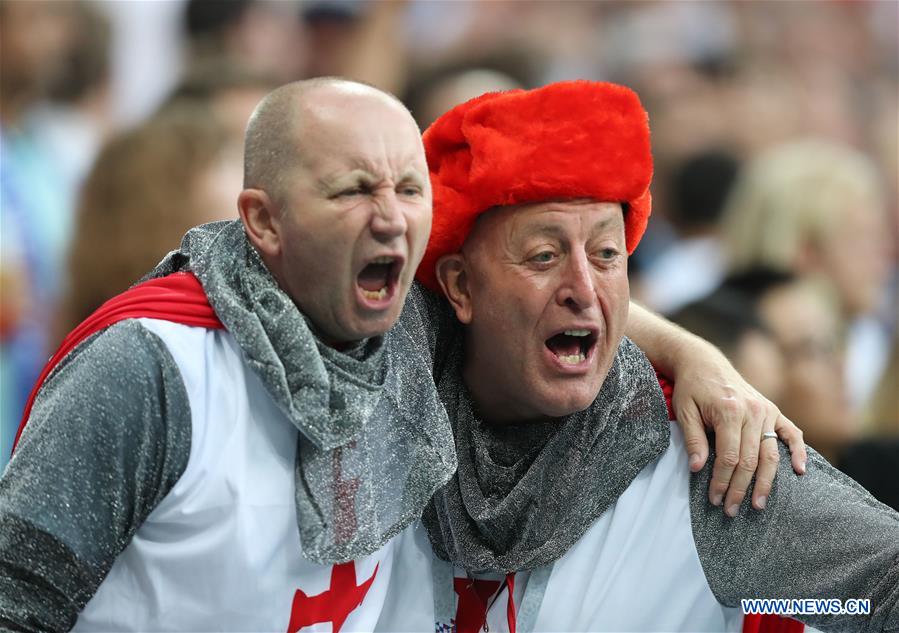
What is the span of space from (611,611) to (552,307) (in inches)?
23.1

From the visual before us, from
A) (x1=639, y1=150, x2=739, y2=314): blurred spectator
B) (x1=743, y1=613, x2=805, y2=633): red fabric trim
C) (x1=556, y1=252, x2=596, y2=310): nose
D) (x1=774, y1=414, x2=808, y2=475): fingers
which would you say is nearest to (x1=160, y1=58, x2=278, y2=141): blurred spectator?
(x1=639, y1=150, x2=739, y2=314): blurred spectator

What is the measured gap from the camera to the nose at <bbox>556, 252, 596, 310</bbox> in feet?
8.05

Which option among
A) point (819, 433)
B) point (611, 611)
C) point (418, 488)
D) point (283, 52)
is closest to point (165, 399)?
point (418, 488)

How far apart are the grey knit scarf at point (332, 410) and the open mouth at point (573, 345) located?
0.27 meters

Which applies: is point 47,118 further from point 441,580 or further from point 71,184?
point 441,580

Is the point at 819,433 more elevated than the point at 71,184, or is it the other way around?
the point at 71,184

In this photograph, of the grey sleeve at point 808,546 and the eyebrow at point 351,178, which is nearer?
the eyebrow at point 351,178

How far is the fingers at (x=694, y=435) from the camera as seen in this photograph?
253 cm

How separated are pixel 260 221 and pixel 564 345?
0.65 meters

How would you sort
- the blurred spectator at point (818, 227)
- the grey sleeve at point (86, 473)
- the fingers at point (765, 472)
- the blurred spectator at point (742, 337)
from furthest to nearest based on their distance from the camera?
the blurred spectator at point (818, 227)
the blurred spectator at point (742, 337)
the fingers at point (765, 472)
the grey sleeve at point (86, 473)

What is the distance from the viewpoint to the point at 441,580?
269cm

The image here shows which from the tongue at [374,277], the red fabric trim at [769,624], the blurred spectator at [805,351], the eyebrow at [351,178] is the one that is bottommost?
the blurred spectator at [805,351]

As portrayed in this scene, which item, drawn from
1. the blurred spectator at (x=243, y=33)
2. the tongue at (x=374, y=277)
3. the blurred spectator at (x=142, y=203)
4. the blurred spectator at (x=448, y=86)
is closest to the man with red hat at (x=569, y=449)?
the tongue at (x=374, y=277)

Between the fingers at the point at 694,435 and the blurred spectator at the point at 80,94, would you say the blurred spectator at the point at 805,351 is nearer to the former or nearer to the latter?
the fingers at the point at 694,435
